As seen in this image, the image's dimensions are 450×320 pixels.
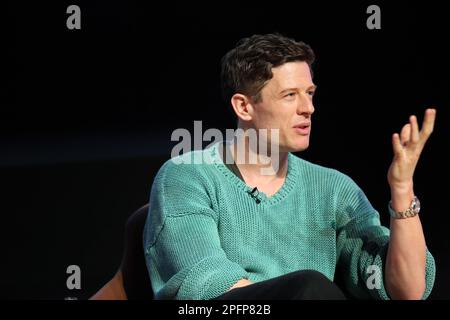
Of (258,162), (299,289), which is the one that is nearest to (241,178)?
(258,162)

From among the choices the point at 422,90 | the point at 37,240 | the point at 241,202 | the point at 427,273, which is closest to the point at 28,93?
the point at 37,240

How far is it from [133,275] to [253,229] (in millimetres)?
366

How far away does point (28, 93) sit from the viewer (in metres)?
2.99

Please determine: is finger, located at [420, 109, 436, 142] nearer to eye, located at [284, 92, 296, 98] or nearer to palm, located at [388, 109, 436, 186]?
palm, located at [388, 109, 436, 186]

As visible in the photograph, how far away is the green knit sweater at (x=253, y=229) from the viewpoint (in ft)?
6.63

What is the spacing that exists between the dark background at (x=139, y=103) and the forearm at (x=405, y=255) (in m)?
0.93

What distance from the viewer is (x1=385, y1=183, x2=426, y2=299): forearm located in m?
2.01

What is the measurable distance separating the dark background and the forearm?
0.93m

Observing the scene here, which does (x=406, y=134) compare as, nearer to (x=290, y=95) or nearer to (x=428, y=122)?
(x=428, y=122)

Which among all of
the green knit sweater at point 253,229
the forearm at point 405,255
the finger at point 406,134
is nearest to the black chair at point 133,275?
the green knit sweater at point 253,229

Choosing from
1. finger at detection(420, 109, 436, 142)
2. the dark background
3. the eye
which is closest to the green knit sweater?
the eye

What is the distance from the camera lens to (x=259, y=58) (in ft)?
7.25

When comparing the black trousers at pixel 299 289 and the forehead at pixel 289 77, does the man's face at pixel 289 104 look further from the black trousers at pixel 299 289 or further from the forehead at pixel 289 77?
the black trousers at pixel 299 289
